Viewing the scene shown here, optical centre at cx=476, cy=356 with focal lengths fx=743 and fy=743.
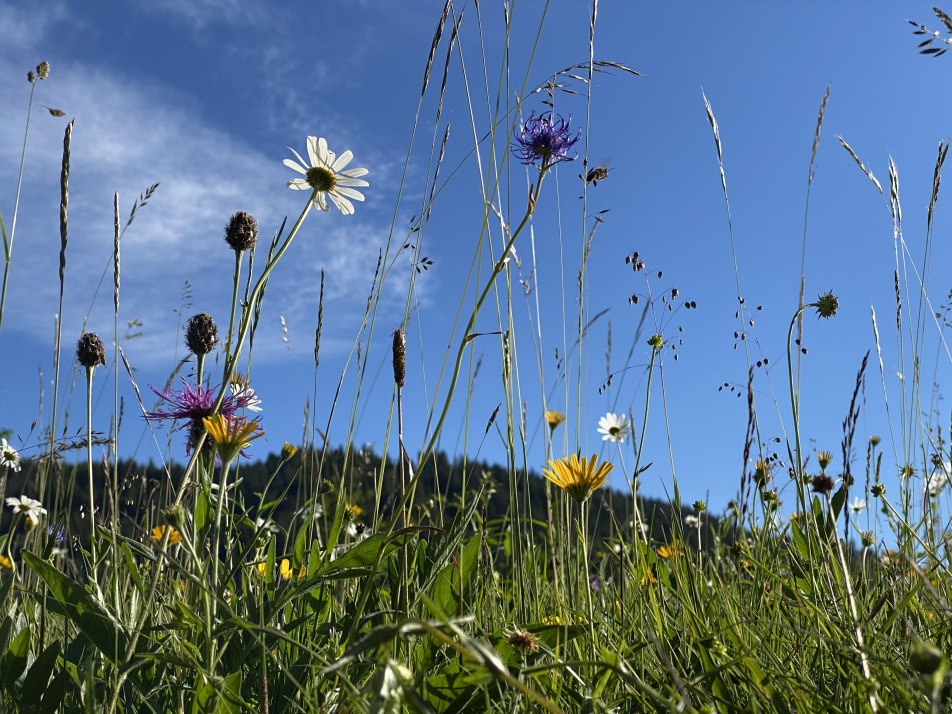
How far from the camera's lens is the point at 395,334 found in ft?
2.83

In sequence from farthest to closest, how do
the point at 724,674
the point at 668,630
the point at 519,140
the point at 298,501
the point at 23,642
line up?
the point at 298,501 → the point at 519,140 → the point at 668,630 → the point at 23,642 → the point at 724,674

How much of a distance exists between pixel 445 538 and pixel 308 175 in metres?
0.55

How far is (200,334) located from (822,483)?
136 centimetres

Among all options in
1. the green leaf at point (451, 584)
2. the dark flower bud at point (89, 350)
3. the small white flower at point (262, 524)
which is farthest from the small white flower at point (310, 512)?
the dark flower bud at point (89, 350)

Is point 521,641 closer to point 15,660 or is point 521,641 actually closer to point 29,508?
point 15,660

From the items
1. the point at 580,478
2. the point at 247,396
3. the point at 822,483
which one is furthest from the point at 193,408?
the point at 822,483

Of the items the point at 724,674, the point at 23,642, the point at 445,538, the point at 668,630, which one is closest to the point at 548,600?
the point at 668,630

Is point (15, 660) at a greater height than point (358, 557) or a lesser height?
lesser

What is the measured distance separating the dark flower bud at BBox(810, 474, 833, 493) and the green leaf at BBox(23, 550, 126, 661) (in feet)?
4.66

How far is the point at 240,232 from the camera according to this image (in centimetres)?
105

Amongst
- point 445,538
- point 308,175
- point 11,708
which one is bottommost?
point 11,708

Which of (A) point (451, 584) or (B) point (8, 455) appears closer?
(A) point (451, 584)

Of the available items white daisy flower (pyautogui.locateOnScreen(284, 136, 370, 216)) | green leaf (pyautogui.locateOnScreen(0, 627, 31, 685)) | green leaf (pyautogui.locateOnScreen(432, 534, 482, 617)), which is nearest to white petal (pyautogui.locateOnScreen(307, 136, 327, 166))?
white daisy flower (pyautogui.locateOnScreen(284, 136, 370, 216))

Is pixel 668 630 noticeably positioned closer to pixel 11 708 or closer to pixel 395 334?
pixel 395 334
